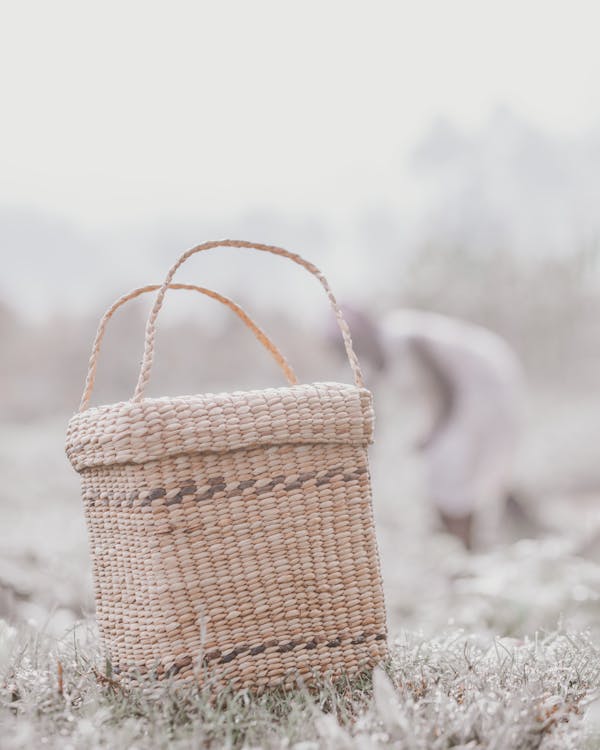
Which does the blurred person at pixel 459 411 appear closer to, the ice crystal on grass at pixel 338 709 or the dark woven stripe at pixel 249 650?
the ice crystal on grass at pixel 338 709

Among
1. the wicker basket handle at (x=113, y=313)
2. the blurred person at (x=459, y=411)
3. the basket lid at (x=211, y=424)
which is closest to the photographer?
the basket lid at (x=211, y=424)

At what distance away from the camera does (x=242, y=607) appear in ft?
5.19

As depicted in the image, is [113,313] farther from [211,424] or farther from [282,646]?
[282,646]

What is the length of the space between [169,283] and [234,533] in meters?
0.51

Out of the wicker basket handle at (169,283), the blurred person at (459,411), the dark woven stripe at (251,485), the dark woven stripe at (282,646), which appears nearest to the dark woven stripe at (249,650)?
the dark woven stripe at (282,646)

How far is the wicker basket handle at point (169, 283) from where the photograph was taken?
1.52 metres

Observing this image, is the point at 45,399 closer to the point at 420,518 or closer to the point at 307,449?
the point at 420,518

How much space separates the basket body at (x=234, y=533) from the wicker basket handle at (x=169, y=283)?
51 mm

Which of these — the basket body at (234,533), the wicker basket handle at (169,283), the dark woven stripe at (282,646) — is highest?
the wicker basket handle at (169,283)

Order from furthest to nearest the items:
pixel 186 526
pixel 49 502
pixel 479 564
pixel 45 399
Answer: pixel 45 399, pixel 49 502, pixel 479 564, pixel 186 526

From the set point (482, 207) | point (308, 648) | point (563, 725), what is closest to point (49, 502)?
point (308, 648)

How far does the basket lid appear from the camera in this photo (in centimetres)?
149

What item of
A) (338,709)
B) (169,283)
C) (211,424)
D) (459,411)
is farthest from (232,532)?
(459,411)

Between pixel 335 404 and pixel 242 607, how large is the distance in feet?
1.38
